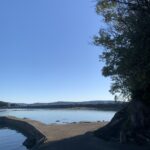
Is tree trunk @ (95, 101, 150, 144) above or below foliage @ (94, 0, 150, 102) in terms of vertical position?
below

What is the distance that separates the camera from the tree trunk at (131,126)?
33.4 meters

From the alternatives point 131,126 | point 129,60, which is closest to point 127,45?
point 129,60

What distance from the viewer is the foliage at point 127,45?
1202 inches

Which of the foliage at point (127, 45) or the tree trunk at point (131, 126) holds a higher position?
the foliage at point (127, 45)

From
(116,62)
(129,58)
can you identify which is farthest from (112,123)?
(129,58)

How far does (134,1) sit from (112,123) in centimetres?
1131

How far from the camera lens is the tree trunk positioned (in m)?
33.4

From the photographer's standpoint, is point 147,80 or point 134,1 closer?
point 147,80

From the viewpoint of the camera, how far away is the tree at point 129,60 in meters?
30.7

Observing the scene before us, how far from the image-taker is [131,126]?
34812mm

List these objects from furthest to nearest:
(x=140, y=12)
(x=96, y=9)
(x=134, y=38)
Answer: (x=96, y=9), (x=140, y=12), (x=134, y=38)

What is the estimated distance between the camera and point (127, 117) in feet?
124

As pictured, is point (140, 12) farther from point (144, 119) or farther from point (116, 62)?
point (144, 119)

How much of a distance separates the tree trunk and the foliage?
1.08 m
